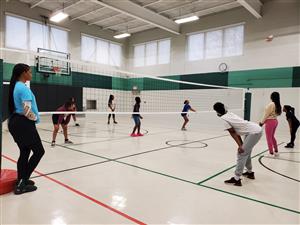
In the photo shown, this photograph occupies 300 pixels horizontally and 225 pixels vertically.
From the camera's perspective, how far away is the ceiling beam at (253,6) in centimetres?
1009

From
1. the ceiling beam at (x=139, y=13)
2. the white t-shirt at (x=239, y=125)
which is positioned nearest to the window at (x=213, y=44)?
the ceiling beam at (x=139, y=13)

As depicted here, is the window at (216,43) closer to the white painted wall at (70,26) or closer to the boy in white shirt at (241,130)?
the white painted wall at (70,26)

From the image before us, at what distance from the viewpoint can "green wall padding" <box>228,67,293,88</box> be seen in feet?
35.6

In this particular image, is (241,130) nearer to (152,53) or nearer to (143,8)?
(143,8)

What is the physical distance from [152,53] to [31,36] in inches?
300

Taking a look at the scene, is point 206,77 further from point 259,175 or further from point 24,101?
point 24,101

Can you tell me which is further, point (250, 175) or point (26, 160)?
point (250, 175)

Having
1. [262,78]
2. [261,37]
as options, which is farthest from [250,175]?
[261,37]

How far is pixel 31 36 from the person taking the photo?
40.4ft

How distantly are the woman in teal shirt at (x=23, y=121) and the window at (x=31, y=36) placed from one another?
1068cm

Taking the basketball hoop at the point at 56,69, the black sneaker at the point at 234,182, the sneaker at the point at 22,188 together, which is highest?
the basketball hoop at the point at 56,69

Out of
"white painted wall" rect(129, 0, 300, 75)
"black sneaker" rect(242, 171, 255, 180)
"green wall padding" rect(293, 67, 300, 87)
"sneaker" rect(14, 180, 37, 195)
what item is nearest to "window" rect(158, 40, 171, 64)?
"white painted wall" rect(129, 0, 300, 75)

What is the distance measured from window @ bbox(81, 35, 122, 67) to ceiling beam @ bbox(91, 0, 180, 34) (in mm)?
4720

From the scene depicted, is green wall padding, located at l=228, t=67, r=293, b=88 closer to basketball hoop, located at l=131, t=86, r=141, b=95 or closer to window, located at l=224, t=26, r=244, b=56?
window, located at l=224, t=26, r=244, b=56
